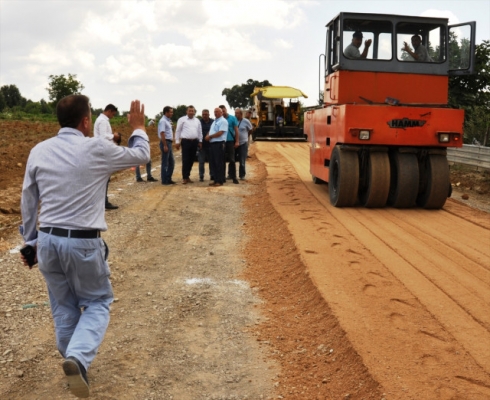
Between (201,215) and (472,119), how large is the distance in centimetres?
1095

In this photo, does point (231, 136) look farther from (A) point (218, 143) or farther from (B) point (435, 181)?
(B) point (435, 181)

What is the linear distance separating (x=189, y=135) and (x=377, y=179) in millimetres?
5113

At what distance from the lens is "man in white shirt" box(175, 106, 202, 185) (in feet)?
47.9

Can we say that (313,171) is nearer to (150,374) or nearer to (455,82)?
(455,82)

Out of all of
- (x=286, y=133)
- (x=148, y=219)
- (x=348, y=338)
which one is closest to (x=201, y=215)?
(x=148, y=219)

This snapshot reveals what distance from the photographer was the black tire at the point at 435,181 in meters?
11.1

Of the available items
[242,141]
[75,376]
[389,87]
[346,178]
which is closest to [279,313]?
[75,376]

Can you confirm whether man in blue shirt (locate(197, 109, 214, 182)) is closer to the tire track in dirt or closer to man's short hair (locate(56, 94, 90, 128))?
the tire track in dirt

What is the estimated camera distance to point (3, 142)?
25719 mm

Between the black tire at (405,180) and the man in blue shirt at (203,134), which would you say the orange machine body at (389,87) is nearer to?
the black tire at (405,180)

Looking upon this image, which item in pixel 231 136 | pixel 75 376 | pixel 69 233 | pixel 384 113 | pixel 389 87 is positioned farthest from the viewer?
pixel 231 136

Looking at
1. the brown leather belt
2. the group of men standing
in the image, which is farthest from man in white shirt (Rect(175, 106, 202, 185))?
the brown leather belt

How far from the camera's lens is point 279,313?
231 inches

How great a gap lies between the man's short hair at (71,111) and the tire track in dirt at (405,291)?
8.15ft
